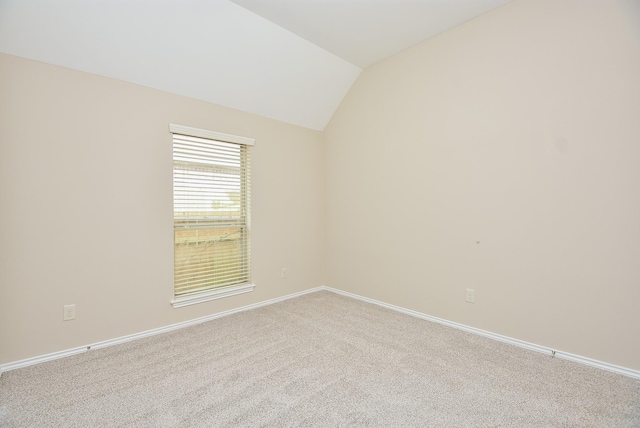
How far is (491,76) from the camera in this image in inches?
103

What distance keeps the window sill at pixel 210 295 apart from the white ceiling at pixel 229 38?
2017mm

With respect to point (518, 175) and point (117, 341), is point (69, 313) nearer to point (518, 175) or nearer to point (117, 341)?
point (117, 341)

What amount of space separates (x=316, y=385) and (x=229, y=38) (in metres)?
2.93

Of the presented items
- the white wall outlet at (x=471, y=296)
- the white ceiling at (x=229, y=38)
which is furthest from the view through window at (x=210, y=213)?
the white wall outlet at (x=471, y=296)

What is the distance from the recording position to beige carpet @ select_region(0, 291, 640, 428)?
1628 millimetres

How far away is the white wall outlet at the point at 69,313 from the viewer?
2303 millimetres

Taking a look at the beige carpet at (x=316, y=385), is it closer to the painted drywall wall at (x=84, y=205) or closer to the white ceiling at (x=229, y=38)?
the painted drywall wall at (x=84, y=205)

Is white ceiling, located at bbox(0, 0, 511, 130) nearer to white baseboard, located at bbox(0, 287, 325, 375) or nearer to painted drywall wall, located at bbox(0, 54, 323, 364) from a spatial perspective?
painted drywall wall, located at bbox(0, 54, 323, 364)

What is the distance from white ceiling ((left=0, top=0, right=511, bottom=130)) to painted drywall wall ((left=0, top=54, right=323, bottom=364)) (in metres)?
0.17

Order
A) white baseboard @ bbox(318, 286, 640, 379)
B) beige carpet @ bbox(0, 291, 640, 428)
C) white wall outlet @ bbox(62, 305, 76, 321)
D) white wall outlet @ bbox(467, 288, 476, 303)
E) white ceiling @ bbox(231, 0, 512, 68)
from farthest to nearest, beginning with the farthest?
white wall outlet @ bbox(467, 288, 476, 303), white ceiling @ bbox(231, 0, 512, 68), white wall outlet @ bbox(62, 305, 76, 321), white baseboard @ bbox(318, 286, 640, 379), beige carpet @ bbox(0, 291, 640, 428)

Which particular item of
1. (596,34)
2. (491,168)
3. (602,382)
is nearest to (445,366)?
(602,382)

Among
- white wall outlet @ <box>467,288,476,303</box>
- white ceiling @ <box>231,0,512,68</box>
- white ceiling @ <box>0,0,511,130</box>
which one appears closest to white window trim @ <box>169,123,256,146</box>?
white ceiling @ <box>0,0,511,130</box>

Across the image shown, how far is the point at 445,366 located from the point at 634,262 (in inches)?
58.0

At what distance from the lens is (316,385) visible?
1934 mm
